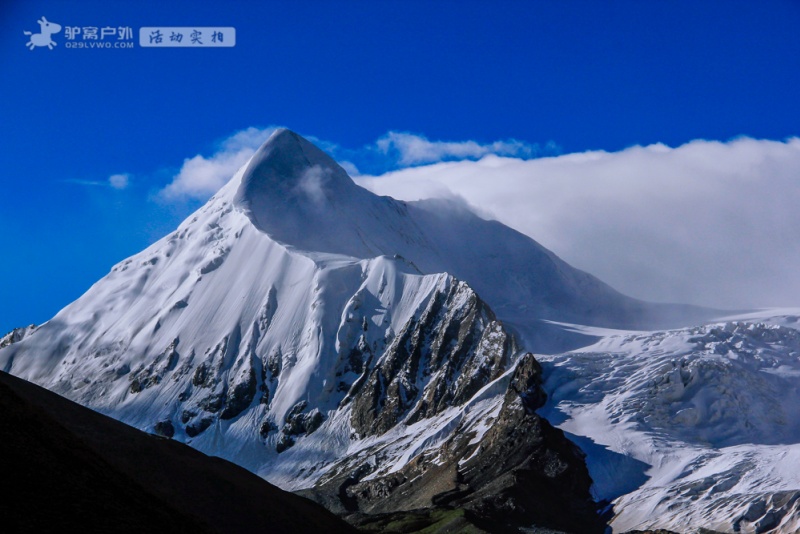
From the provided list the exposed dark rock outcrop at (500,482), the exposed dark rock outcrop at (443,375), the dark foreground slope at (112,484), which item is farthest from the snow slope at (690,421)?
the dark foreground slope at (112,484)

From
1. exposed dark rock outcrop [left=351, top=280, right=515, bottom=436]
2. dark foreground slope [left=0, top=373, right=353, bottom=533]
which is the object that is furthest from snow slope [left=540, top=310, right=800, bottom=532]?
dark foreground slope [left=0, top=373, right=353, bottom=533]

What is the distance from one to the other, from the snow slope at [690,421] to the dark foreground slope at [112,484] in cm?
6080

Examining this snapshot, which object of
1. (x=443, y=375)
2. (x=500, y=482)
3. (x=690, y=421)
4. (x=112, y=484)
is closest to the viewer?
(x=112, y=484)

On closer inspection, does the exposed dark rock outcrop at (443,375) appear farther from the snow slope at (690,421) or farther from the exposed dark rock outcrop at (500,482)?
the exposed dark rock outcrop at (500,482)

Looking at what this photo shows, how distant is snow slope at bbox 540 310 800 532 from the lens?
13250cm

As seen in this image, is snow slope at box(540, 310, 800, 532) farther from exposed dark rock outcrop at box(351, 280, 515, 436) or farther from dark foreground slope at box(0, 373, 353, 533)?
dark foreground slope at box(0, 373, 353, 533)

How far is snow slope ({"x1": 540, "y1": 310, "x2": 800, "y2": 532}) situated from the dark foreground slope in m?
60.8

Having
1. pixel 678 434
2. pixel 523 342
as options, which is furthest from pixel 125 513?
pixel 523 342

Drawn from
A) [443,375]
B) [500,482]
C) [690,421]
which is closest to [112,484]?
[500,482]

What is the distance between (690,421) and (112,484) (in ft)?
363

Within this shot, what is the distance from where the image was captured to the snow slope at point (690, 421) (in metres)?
132

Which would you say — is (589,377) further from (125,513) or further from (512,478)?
(125,513)

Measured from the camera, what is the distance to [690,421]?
15675cm

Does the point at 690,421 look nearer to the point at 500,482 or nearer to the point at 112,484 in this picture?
the point at 500,482
